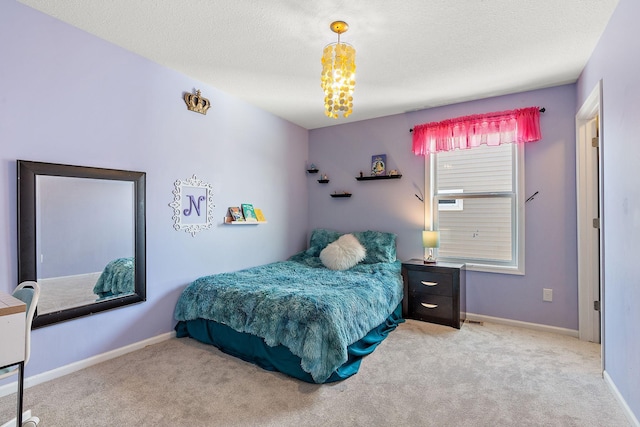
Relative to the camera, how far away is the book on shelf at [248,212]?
11.9 feet

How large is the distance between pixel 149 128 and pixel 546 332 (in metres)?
4.17

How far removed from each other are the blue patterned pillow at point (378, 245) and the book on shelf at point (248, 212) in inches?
52.2

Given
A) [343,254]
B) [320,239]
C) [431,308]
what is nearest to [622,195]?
[431,308]

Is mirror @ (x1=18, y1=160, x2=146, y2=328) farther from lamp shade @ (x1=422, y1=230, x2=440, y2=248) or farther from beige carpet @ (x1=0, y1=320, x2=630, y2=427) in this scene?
lamp shade @ (x1=422, y1=230, x2=440, y2=248)

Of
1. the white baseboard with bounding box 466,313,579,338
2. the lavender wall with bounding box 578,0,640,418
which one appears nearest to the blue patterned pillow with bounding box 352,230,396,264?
the white baseboard with bounding box 466,313,579,338

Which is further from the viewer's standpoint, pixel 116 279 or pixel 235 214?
pixel 235 214

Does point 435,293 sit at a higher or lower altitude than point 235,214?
lower

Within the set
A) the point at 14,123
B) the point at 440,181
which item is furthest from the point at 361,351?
the point at 14,123

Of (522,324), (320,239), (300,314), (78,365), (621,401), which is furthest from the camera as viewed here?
(320,239)

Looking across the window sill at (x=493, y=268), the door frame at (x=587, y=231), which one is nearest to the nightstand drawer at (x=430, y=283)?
the window sill at (x=493, y=268)

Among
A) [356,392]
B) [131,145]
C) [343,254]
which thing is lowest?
[356,392]

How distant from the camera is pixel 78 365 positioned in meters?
2.29

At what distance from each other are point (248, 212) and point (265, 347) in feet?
5.60

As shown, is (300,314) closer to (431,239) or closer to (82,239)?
(82,239)
